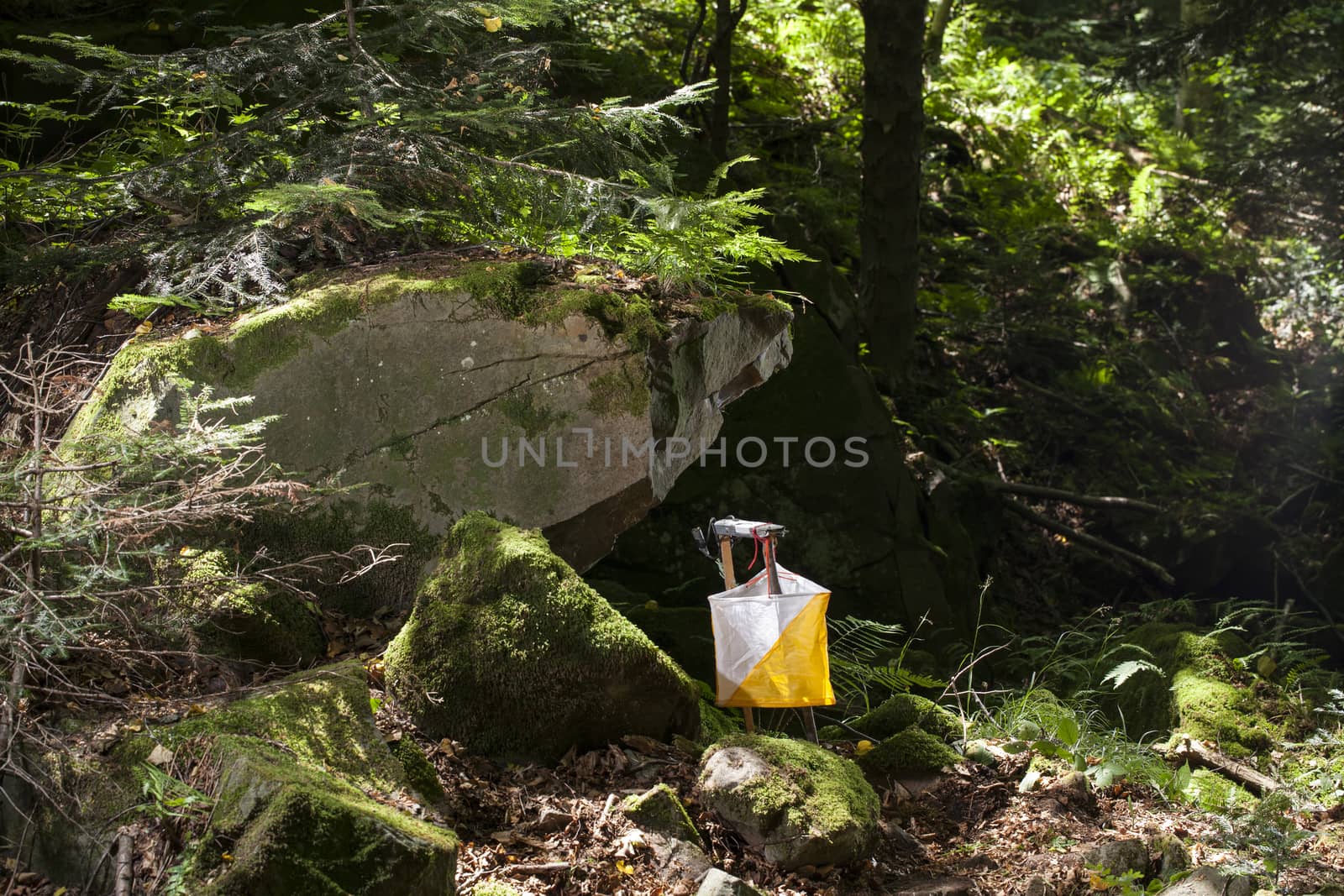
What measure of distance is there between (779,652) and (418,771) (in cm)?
160

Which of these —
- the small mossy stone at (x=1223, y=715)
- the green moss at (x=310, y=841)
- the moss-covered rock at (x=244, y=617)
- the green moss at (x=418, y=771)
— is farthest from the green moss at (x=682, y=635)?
the small mossy stone at (x=1223, y=715)

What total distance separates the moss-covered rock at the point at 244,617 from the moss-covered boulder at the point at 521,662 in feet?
1.44

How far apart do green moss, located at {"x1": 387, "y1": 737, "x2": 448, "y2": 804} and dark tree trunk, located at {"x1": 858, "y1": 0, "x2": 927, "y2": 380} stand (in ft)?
23.6

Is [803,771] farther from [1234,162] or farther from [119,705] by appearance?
[1234,162]

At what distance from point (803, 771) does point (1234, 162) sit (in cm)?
976

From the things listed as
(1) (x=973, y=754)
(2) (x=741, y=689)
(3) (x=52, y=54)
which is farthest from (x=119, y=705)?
(3) (x=52, y=54)

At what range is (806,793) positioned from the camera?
394cm

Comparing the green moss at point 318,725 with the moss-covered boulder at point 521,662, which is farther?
the moss-covered boulder at point 521,662

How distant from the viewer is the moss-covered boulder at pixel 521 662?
4.00 m

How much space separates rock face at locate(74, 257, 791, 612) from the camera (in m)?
4.80

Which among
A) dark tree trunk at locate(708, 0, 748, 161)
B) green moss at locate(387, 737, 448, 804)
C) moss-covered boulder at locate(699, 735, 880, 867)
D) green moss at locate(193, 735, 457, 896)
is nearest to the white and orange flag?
moss-covered boulder at locate(699, 735, 880, 867)

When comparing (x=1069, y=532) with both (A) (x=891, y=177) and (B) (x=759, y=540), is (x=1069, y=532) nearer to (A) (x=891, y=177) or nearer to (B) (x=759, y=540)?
(A) (x=891, y=177)

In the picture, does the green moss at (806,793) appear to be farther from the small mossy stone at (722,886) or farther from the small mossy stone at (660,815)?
the small mossy stone at (722,886)

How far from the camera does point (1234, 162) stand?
10.8m
